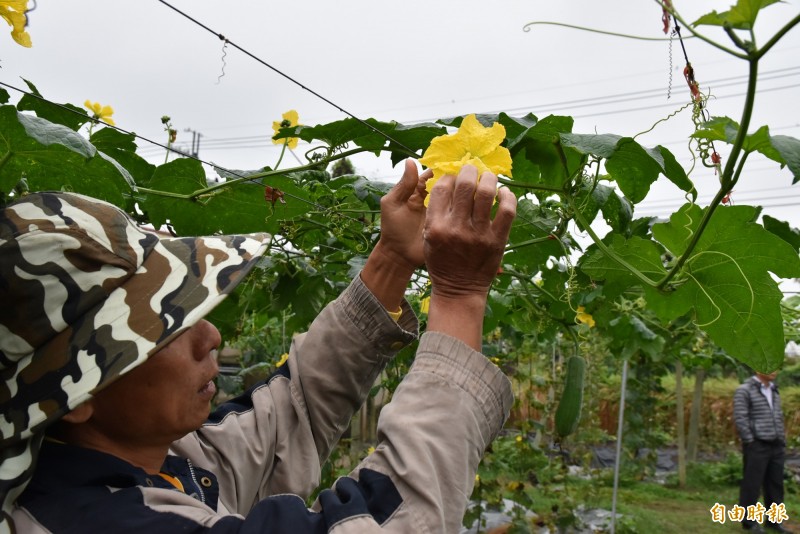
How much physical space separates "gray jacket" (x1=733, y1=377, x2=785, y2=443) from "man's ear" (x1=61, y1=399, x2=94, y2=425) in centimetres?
695

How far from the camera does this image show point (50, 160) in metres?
1.38

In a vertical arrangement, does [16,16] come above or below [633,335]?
below

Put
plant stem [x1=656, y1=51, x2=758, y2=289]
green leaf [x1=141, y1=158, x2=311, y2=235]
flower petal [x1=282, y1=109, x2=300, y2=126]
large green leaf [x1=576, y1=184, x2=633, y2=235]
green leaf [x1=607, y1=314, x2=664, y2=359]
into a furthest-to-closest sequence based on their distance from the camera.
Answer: green leaf [x1=607, y1=314, x2=664, y2=359] < flower petal [x1=282, y1=109, x2=300, y2=126] < green leaf [x1=141, y1=158, x2=311, y2=235] < large green leaf [x1=576, y1=184, x2=633, y2=235] < plant stem [x1=656, y1=51, x2=758, y2=289]

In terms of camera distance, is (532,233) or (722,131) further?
(532,233)

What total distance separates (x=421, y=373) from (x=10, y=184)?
97cm

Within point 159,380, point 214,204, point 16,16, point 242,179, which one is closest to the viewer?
point 159,380

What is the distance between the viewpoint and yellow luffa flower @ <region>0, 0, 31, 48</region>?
113cm

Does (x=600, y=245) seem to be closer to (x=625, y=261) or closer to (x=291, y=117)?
(x=625, y=261)

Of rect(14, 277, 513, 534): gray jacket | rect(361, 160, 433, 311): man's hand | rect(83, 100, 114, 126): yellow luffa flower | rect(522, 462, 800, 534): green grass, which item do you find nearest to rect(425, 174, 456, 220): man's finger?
rect(14, 277, 513, 534): gray jacket

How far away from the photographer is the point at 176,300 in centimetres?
98

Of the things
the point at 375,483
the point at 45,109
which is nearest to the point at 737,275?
the point at 375,483

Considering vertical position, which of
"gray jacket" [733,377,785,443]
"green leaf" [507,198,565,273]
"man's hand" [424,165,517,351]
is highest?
"gray jacket" [733,377,785,443]

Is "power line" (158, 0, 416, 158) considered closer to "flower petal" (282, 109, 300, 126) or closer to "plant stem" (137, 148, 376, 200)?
"plant stem" (137, 148, 376, 200)

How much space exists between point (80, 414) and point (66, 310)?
0.50 ft
